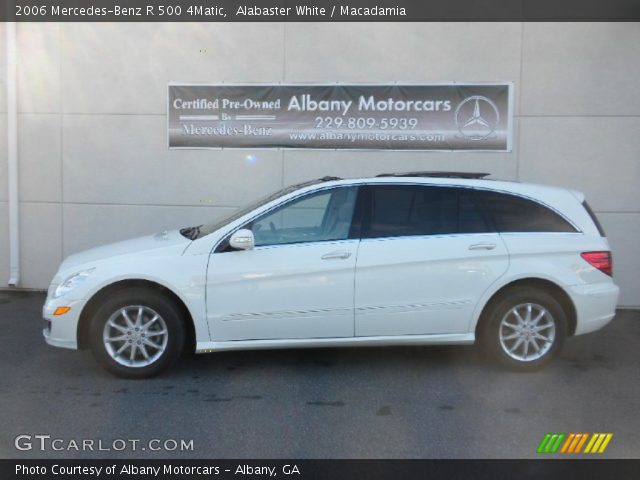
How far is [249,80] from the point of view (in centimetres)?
922

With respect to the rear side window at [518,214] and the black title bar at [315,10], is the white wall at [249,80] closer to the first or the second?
the black title bar at [315,10]

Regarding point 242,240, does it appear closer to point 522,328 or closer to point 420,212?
point 420,212

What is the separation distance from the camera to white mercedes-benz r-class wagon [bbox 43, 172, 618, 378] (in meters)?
5.77

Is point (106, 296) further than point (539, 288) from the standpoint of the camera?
No

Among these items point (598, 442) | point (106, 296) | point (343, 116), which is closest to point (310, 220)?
point (106, 296)

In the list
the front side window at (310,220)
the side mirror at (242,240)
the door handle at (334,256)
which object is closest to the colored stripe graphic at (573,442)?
the door handle at (334,256)

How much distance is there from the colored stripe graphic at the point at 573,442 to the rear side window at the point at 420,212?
189cm

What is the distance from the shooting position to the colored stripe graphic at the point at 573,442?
459 cm

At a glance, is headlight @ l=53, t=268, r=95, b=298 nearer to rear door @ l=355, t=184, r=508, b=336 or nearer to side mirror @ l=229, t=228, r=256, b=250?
side mirror @ l=229, t=228, r=256, b=250

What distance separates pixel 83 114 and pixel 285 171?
276 centimetres

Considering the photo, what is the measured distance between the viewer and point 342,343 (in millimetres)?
5922

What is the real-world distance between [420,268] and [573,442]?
1.80 meters

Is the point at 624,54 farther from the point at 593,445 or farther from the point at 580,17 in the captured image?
the point at 593,445
